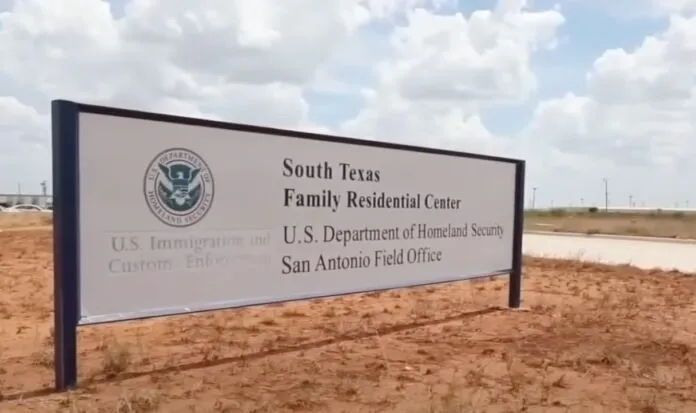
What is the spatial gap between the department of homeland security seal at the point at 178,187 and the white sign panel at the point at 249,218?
0.01 meters

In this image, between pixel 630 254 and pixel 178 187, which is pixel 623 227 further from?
pixel 178 187

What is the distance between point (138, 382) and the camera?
5.92m

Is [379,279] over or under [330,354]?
over

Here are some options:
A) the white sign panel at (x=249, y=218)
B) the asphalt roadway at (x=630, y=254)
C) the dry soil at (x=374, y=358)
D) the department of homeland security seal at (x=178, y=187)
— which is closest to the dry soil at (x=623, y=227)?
the asphalt roadway at (x=630, y=254)

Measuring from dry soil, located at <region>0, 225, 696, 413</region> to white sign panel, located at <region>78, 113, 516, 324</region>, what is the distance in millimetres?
615

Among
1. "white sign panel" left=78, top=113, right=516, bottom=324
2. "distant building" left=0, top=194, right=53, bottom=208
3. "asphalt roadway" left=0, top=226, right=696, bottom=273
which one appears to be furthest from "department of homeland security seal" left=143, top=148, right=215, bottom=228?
"distant building" left=0, top=194, right=53, bottom=208

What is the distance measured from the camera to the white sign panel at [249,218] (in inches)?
235

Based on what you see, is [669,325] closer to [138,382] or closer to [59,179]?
[138,382]

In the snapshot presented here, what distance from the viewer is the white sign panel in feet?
19.6

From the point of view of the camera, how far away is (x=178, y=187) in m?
6.52

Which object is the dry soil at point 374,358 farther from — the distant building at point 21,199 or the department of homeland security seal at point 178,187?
the distant building at point 21,199

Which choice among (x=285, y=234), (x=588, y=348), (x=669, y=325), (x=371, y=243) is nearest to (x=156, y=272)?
(x=285, y=234)

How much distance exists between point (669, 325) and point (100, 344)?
7.27 meters

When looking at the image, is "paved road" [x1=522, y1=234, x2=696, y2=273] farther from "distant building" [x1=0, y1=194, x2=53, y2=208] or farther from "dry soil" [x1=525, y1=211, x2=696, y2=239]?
"distant building" [x1=0, y1=194, x2=53, y2=208]
